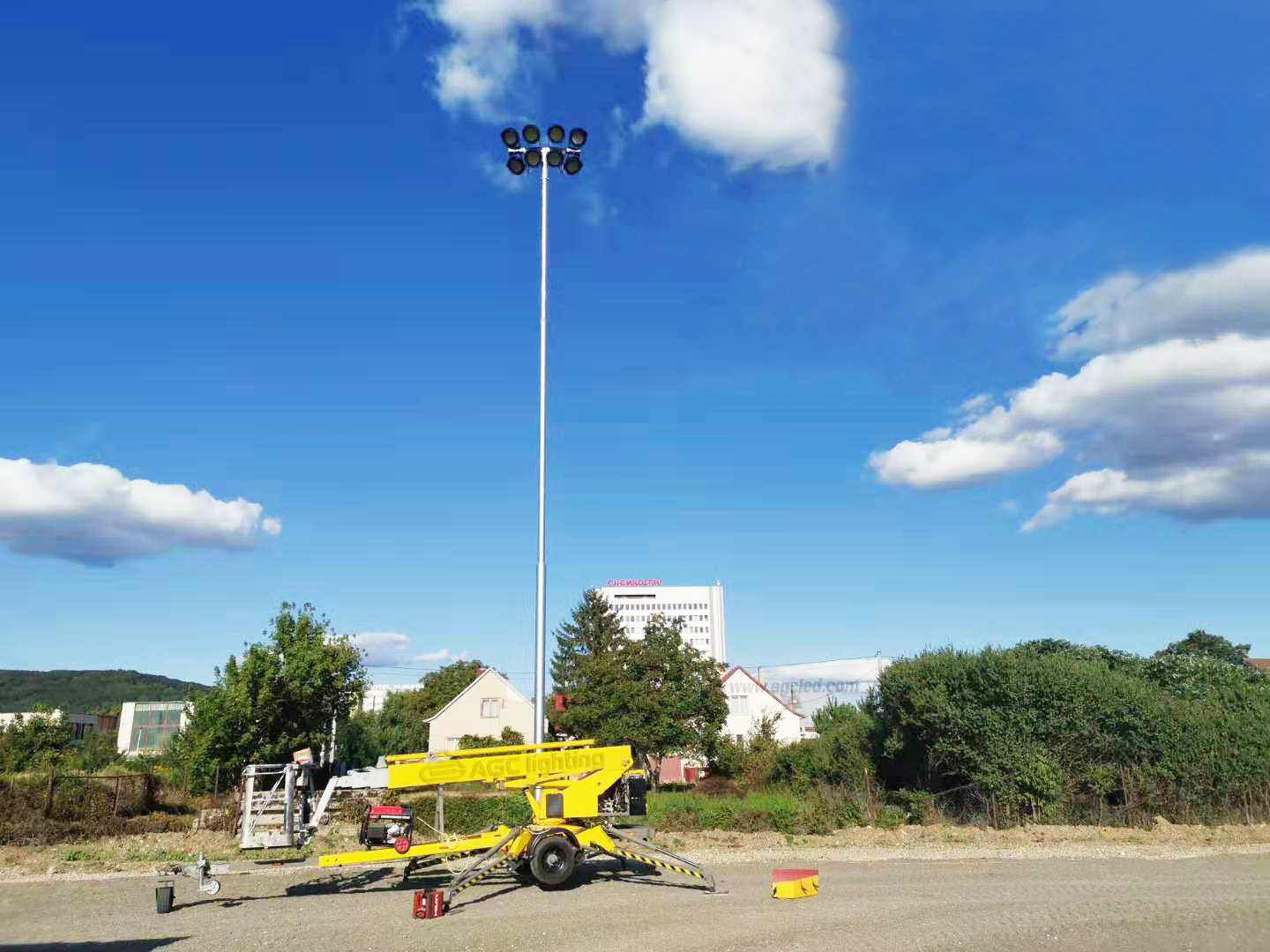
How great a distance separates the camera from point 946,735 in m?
21.9

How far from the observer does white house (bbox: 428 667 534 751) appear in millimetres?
54031

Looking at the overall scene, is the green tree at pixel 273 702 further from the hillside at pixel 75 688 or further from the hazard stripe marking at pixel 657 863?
the hillside at pixel 75 688

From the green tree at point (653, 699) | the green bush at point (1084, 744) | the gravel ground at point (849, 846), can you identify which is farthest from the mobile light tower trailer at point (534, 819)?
the green tree at point (653, 699)

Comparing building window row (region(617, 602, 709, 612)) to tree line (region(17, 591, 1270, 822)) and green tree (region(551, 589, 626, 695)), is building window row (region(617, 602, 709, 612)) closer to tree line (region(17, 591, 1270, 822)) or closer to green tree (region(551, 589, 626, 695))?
green tree (region(551, 589, 626, 695))

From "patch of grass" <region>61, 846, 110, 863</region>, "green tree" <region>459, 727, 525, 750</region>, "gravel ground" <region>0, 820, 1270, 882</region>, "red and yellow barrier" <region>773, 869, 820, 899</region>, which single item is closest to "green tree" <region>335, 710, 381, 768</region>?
"green tree" <region>459, 727, 525, 750</region>

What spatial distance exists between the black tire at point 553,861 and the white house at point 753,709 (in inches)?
1896

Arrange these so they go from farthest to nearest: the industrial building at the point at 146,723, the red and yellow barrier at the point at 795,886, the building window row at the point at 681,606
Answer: the building window row at the point at 681,606, the industrial building at the point at 146,723, the red and yellow barrier at the point at 795,886

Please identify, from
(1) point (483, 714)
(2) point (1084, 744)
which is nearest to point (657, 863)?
(2) point (1084, 744)

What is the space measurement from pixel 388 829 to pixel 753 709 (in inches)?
2104

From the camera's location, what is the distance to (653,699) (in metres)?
37.3

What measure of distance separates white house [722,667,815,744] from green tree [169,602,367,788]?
1500 inches

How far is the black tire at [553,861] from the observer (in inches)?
523

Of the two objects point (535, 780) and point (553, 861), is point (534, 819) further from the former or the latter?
point (553, 861)

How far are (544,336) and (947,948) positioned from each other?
1371 centimetres
